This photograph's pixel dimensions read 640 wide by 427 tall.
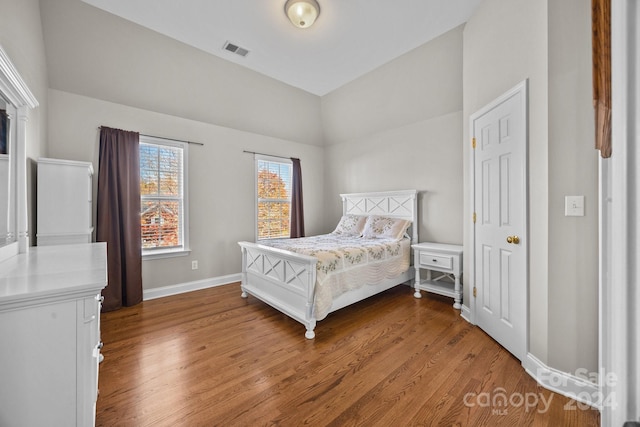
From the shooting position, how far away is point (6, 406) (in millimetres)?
981

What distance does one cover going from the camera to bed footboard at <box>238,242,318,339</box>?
2.51 meters

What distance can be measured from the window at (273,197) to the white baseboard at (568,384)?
389cm

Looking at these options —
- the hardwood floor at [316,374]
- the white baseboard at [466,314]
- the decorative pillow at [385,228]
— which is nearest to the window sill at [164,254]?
the hardwood floor at [316,374]

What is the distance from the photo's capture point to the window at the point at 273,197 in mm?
4684

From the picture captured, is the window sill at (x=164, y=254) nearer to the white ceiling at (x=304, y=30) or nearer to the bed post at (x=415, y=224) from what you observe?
the white ceiling at (x=304, y=30)

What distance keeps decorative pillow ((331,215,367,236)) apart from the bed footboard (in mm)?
1653

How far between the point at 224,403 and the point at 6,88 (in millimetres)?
2271

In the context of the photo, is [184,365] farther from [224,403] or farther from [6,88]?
[6,88]

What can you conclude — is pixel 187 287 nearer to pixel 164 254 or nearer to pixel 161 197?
pixel 164 254

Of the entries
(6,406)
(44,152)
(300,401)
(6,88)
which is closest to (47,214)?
(44,152)

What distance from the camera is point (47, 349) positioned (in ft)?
3.39

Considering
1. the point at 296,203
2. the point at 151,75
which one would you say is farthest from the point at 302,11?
the point at 296,203

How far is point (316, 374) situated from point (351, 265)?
1.24m

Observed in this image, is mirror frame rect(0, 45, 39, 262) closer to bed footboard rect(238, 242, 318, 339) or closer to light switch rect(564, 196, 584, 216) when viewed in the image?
bed footboard rect(238, 242, 318, 339)
